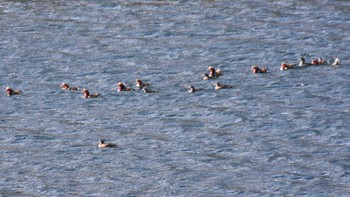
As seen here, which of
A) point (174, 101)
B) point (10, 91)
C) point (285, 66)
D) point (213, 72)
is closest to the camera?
point (174, 101)

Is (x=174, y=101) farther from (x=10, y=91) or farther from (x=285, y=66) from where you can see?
(x=10, y=91)

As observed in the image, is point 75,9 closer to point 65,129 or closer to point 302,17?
point 302,17

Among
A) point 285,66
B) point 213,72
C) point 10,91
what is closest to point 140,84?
point 213,72

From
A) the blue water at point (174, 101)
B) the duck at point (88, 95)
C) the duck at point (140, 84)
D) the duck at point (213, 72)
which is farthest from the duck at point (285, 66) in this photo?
the duck at point (88, 95)

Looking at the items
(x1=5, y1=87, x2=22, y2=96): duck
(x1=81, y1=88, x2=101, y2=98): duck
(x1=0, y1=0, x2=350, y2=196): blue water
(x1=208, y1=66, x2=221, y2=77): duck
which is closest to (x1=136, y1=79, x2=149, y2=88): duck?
(x1=0, y1=0, x2=350, y2=196): blue water

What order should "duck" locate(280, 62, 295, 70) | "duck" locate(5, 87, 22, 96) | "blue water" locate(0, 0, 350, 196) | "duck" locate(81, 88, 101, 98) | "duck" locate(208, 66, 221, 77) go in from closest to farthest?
"blue water" locate(0, 0, 350, 196), "duck" locate(81, 88, 101, 98), "duck" locate(5, 87, 22, 96), "duck" locate(208, 66, 221, 77), "duck" locate(280, 62, 295, 70)

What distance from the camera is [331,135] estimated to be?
37.4 feet

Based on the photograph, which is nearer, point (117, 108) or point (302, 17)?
point (117, 108)

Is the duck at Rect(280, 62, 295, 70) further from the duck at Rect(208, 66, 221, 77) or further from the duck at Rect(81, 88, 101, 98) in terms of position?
the duck at Rect(81, 88, 101, 98)

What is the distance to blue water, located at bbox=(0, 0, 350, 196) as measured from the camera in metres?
10.6

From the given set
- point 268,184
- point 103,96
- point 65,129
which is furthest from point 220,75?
point 268,184

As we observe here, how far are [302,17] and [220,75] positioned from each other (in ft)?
8.45

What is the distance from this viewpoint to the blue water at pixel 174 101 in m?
10.6

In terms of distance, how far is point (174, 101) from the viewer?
1273cm
